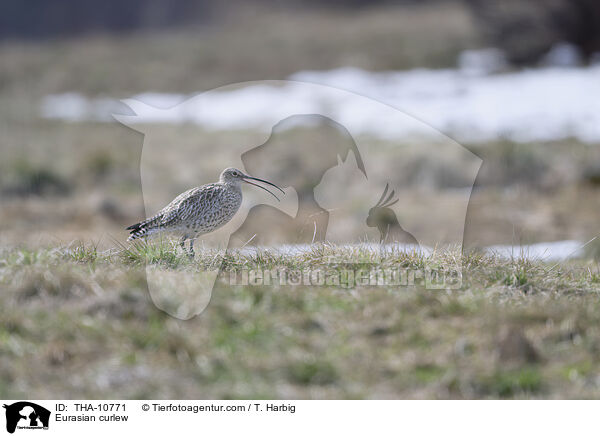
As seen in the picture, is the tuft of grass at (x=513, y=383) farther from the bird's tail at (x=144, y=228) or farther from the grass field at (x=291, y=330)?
the bird's tail at (x=144, y=228)

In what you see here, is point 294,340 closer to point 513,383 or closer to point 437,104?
point 513,383

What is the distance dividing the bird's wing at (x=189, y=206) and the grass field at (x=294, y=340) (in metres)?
0.51

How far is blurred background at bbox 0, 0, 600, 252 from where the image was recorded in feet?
47.9

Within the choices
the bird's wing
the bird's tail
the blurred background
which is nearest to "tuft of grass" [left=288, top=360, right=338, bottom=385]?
the bird's wing

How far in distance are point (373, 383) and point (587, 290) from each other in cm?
232

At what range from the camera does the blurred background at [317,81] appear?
47.9 feet

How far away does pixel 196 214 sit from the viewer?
5.99m

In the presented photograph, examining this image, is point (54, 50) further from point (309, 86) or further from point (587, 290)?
point (587, 290)

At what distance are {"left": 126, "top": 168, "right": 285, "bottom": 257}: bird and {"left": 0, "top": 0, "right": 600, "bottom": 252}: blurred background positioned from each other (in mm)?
1182

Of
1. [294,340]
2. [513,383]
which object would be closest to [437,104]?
[294,340]

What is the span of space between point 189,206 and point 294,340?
177cm
